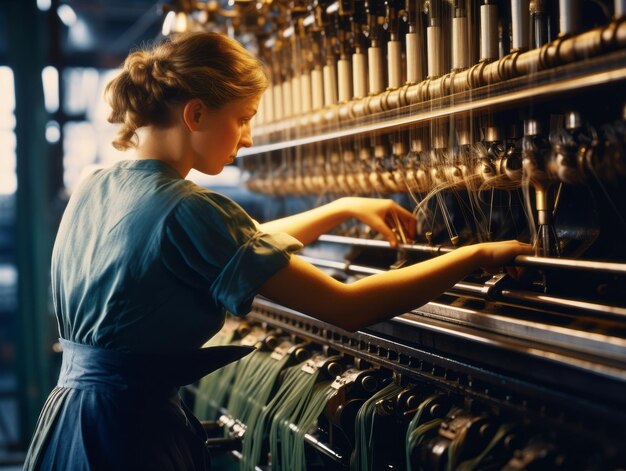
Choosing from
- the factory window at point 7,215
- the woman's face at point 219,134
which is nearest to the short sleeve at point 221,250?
the woman's face at point 219,134

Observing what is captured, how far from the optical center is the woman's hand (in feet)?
6.43

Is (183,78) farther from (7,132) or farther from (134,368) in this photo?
(7,132)

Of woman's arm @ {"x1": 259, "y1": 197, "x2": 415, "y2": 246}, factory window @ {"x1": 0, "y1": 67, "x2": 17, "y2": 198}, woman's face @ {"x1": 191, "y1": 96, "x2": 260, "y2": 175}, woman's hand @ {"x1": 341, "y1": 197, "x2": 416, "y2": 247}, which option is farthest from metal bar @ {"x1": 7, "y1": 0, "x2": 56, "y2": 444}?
woman's face @ {"x1": 191, "y1": 96, "x2": 260, "y2": 175}

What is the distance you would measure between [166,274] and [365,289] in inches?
Answer: 14.8

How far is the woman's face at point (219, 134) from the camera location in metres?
1.49

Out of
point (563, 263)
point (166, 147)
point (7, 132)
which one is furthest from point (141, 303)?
point (7, 132)

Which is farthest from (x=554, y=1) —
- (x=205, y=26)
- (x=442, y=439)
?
(x=205, y=26)

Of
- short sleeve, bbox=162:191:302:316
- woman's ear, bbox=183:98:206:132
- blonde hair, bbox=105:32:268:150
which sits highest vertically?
blonde hair, bbox=105:32:268:150

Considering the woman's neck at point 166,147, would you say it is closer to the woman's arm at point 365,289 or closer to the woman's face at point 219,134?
the woman's face at point 219,134

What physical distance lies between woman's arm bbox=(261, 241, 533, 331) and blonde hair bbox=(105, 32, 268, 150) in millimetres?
383

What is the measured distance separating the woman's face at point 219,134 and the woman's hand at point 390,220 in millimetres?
543

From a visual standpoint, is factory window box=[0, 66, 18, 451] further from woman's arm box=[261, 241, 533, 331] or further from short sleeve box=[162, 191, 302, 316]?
woman's arm box=[261, 241, 533, 331]

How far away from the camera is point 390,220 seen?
6.56 ft

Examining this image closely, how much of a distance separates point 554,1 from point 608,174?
0.43 meters
